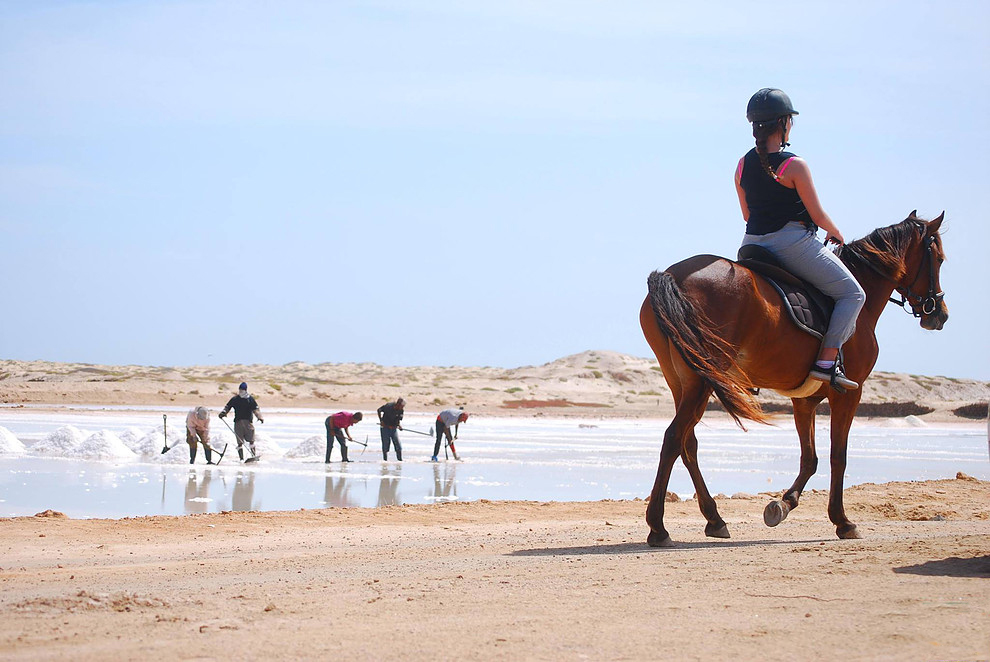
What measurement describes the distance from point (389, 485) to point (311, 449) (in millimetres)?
6854

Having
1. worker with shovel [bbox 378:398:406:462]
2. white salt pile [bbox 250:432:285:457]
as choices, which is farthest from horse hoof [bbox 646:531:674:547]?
white salt pile [bbox 250:432:285:457]

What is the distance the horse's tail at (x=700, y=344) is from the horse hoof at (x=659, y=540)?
1.22 meters

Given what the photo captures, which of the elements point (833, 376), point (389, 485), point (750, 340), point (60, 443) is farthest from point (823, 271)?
point (60, 443)

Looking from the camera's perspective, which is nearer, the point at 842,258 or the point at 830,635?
the point at 830,635

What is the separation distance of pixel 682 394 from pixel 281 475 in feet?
42.8

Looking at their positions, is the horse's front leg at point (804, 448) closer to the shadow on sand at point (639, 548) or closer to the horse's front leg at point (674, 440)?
the shadow on sand at point (639, 548)

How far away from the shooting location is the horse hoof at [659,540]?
8.33 m

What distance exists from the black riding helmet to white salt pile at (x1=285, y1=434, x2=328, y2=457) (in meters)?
17.3

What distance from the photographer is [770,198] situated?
8.82 metres

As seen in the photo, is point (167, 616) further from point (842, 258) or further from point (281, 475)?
point (281, 475)

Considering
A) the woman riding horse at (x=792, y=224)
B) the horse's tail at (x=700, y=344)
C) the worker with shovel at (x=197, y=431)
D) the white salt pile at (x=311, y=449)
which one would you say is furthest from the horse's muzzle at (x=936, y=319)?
the white salt pile at (x=311, y=449)

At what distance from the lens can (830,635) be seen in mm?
4836

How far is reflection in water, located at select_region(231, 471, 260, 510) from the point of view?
47.2ft

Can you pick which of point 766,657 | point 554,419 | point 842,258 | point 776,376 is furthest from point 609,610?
point 554,419
